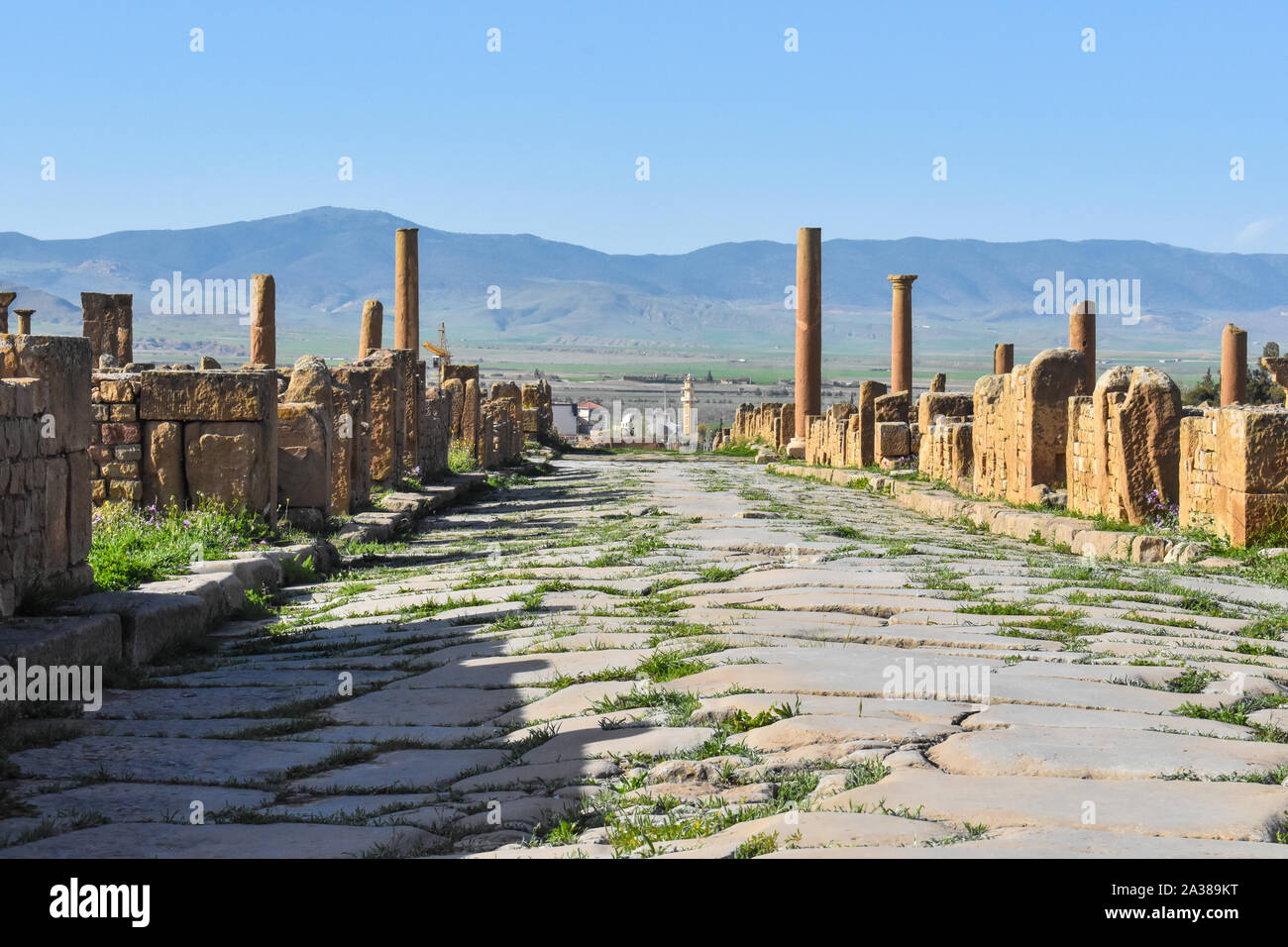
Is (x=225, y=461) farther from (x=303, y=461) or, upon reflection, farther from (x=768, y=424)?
(x=768, y=424)

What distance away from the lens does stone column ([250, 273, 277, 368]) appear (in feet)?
82.4

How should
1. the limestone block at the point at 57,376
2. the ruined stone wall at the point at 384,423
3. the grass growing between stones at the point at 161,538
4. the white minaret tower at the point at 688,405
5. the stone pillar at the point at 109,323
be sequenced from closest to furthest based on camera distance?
the limestone block at the point at 57,376, the grass growing between stones at the point at 161,538, the ruined stone wall at the point at 384,423, the stone pillar at the point at 109,323, the white minaret tower at the point at 688,405

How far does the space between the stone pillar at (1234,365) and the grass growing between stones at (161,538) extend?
24.3 metres

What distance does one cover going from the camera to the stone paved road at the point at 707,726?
3943mm

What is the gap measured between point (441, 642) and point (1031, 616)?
3.08m

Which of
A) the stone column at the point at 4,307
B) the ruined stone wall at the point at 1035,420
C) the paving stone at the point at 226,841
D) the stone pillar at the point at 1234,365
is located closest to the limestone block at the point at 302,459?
the ruined stone wall at the point at 1035,420

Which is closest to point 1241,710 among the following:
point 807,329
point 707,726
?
point 707,726

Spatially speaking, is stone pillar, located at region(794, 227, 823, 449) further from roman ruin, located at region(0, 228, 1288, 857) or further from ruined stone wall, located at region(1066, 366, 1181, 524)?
ruined stone wall, located at region(1066, 366, 1181, 524)

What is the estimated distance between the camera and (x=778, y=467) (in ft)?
93.5

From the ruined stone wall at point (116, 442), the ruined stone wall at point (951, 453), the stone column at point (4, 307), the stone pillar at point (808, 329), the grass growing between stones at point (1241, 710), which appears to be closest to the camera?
the grass growing between stones at point (1241, 710)

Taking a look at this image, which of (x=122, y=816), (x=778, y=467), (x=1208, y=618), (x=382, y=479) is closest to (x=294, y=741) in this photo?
(x=122, y=816)

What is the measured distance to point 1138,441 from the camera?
39.9 feet

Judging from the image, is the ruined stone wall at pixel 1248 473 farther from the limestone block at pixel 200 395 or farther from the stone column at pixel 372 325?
the stone column at pixel 372 325
